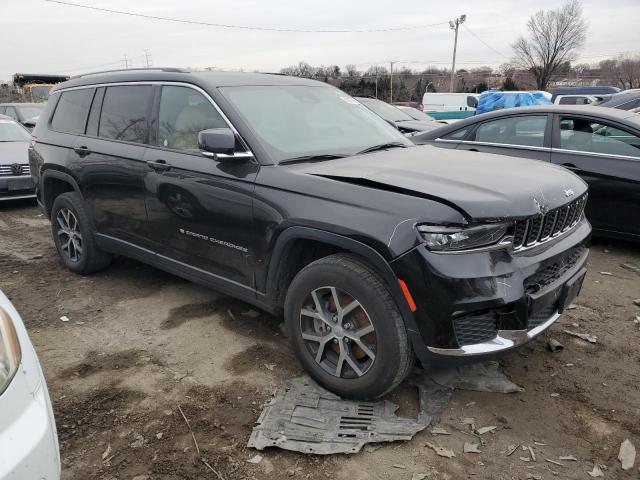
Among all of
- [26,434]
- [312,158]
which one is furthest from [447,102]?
[26,434]

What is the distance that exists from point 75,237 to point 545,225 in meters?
4.16

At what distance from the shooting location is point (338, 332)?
2.87 metres

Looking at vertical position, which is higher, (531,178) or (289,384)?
(531,178)

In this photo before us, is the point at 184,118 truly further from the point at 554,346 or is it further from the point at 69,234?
the point at 554,346

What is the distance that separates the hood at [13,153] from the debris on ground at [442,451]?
327 inches

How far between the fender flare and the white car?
149 cm

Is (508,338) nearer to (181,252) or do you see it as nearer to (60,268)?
(181,252)

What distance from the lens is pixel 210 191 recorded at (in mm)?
3453

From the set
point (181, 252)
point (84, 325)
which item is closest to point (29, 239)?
point (84, 325)

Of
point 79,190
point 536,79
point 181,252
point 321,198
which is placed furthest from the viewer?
point 536,79

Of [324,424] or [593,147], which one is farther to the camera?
[593,147]

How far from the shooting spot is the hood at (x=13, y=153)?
842cm

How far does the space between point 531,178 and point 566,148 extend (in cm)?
296

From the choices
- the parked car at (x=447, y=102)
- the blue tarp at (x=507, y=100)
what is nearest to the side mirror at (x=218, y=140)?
the blue tarp at (x=507, y=100)
